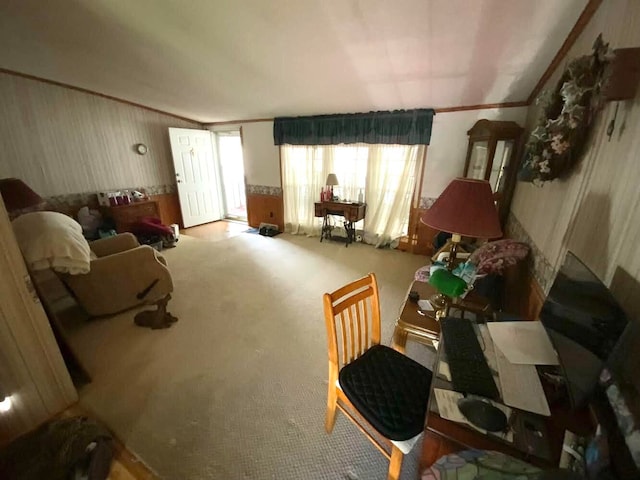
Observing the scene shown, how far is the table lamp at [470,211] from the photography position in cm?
105

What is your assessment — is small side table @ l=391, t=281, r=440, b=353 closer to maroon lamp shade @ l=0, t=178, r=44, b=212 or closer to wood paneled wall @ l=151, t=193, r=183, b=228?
maroon lamp shade @ l=0, t=178, r=44, b=212

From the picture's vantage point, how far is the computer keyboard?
0.75 meters

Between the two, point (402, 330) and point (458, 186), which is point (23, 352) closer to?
point (402, 330)

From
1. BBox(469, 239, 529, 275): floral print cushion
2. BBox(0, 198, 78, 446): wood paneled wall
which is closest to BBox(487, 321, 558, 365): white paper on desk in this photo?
BBox(469, 239, 529, 275): floral print cushion

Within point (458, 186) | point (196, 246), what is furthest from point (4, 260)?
point (196, 246)

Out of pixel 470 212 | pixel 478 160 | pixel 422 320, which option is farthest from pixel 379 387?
pixel 478 160

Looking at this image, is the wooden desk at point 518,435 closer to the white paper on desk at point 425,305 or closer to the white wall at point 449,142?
the white paper on desk at point 425,305

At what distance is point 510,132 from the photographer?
2.50 m

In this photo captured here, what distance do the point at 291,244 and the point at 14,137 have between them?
379 centimetres

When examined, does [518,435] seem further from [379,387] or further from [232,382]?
[232,382]

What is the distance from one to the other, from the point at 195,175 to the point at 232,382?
434 centimetres

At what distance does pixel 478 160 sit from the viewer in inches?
113

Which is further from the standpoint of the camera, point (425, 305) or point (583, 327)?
point (425, 305)

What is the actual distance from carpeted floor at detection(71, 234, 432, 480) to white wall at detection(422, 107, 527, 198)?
4.85 feet
